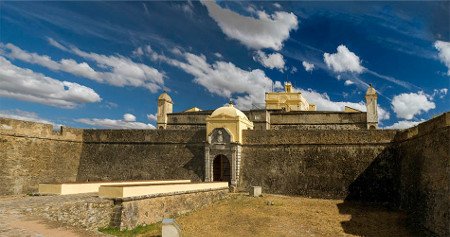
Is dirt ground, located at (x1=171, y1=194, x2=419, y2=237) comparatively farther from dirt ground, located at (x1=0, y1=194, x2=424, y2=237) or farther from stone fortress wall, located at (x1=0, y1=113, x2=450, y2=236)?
stone fortress wall, located at (x1=0, y1=113, x2=450, y2=236)

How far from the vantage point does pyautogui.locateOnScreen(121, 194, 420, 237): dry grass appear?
13969 millimetres

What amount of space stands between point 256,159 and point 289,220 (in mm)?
7905

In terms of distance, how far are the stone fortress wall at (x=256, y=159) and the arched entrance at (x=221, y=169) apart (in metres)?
0.88

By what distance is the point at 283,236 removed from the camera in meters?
13.4

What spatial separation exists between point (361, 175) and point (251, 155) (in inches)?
262

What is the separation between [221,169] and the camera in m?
23.3


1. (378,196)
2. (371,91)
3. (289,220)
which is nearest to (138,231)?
(289,220)

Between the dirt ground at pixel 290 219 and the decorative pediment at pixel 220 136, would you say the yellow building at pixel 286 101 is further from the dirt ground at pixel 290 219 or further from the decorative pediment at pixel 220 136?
the dirt ground at pixel 290 219

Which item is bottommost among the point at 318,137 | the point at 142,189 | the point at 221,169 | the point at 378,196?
the point at 378,196

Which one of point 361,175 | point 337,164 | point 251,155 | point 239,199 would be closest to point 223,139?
point 251,155

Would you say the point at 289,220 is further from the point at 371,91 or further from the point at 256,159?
the point at 371,91

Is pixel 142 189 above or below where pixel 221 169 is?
below

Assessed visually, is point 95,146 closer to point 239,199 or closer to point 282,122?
point 239,199

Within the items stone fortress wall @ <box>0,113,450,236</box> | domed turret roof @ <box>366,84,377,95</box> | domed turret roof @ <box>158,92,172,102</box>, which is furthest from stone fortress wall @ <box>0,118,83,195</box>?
domed turret roof @ <box>366,84,377,95</box>
